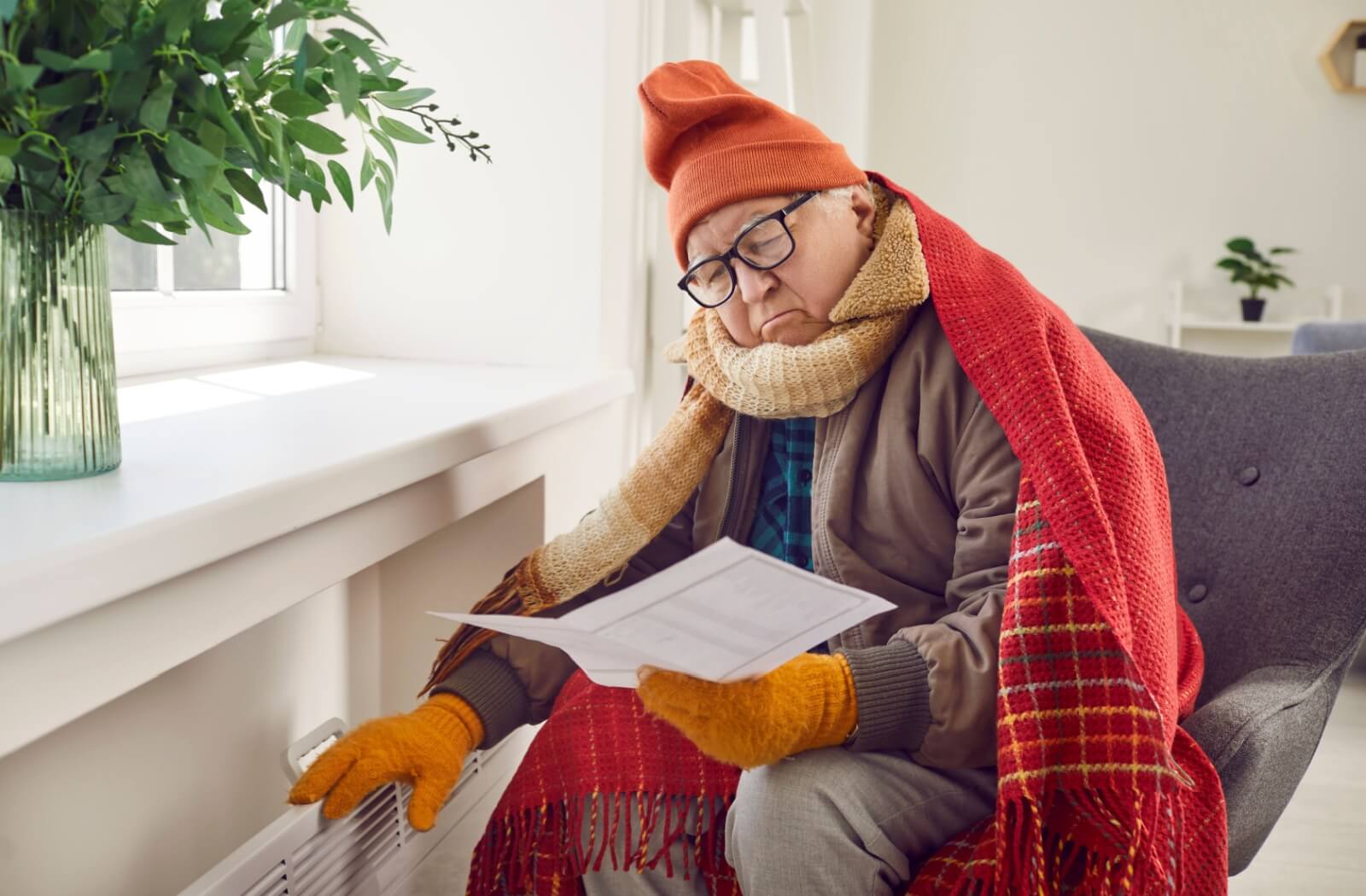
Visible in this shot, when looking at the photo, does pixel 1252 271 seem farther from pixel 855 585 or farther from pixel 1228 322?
pixel 855 585

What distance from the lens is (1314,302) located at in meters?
3.72

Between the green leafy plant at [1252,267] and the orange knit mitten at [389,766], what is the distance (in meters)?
3.19

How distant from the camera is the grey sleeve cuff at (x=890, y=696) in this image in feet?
3.15

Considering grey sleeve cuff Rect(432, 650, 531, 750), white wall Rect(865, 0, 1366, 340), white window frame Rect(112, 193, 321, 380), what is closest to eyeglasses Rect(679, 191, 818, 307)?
grey sleeve cuff Rect(432, 650, 531, 750)

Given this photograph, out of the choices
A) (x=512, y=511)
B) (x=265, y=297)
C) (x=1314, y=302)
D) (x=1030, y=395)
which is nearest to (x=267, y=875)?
(x=512, y=511)

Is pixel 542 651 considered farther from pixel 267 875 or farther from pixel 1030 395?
pixel 1030 395

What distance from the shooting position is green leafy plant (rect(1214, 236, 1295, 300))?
141 inches

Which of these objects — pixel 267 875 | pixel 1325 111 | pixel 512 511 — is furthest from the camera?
pixel 1325 111

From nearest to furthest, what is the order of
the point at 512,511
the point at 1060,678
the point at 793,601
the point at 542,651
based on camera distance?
1. the point at 793,601
2. the point at 1060,678
3. the point at 542,651
4. the point at 512,511

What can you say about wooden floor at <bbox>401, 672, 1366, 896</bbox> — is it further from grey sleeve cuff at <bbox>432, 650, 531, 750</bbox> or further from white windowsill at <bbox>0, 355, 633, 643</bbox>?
white windowsill at <bbox>0, 355, 633, 643</bbox>

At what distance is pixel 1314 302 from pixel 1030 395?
321 centimetres

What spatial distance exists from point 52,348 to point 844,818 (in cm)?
70

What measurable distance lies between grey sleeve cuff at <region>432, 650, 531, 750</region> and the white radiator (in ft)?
0.33

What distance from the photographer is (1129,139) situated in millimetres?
3725
